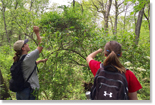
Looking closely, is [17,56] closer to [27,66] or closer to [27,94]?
[27,66]

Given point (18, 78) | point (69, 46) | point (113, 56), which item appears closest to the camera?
point (113, 56)

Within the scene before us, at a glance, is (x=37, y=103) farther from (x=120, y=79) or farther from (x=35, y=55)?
(x=120, y=79)

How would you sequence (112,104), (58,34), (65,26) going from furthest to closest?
(65,26) < (58,34) < (112,104)

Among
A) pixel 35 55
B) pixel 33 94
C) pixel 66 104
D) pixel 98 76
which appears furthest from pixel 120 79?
pixel 33 94

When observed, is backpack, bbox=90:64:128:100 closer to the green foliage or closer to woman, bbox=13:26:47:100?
the green foliage

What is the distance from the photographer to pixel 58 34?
5.24ft

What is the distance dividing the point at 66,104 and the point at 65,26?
3.91 ft

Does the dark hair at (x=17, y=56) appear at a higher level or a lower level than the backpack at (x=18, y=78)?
higher

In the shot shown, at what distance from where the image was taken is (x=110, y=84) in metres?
0.88

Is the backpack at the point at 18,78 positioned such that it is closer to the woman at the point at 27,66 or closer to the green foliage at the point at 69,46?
the woman at the point at 27,66

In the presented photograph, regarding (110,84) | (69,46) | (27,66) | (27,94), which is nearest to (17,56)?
(27,66)

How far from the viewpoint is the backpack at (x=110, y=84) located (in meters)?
0.85

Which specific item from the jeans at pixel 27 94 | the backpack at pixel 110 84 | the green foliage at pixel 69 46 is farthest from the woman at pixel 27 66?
the backpack at pixel 110 84

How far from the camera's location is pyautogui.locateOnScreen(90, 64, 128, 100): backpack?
2.80 ft
